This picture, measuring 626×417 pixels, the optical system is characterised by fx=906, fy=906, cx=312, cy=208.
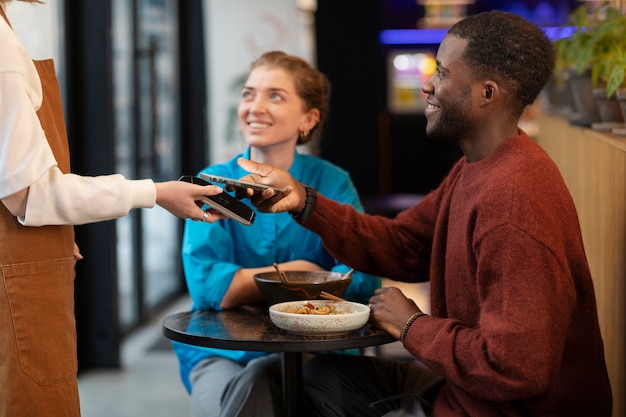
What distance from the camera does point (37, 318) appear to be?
72.5 inches

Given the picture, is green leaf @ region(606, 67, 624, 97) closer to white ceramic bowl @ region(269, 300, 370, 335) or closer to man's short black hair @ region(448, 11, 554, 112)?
man's short black hair @ region(448, 11, 554, 112)

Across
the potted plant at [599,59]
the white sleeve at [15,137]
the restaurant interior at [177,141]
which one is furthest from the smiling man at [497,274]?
the white sleeve at [15,137]

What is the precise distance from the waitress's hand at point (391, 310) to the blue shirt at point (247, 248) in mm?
391

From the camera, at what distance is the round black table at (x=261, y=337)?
1.97 meters

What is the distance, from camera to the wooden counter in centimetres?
240

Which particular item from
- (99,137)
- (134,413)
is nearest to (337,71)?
(99,137)

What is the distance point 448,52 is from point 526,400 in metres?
0.79

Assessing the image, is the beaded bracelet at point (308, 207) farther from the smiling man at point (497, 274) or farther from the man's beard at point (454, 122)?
the man's beard at point (454, 122)

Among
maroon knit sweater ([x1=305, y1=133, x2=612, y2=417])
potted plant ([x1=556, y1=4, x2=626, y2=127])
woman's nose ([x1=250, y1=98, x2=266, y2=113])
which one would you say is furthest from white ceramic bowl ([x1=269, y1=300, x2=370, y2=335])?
potted plant ([x1=556, y1=4, x2=626, y2=127])

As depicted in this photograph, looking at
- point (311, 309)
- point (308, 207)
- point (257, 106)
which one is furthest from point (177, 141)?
point (311, 309)

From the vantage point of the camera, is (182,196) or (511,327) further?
(182,196)

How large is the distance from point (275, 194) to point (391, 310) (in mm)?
475

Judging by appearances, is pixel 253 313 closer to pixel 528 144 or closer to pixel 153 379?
pixel 528 144

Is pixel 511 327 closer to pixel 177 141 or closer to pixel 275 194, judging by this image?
pixel 275 194
